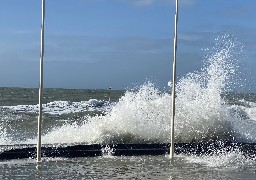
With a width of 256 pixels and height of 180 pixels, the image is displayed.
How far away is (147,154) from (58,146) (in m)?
2.46

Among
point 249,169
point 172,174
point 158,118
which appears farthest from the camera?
point 158,118

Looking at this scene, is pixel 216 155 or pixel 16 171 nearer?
pixel 16 171

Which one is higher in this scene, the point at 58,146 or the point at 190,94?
the point at 190,94

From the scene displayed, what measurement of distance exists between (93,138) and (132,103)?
3084 millimetres

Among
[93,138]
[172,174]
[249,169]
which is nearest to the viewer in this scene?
[172,174]

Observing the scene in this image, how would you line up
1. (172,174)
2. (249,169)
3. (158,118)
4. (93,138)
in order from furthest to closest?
(158,118)
(93,138)
(249,169)
(172,174)

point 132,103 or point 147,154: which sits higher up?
point 132,103

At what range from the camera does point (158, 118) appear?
19.3 metres

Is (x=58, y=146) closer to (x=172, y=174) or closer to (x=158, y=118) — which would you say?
(x=172, y=174)

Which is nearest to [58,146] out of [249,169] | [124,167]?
[124,167]

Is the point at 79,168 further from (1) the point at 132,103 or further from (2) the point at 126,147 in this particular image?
(1) the point at 132,103

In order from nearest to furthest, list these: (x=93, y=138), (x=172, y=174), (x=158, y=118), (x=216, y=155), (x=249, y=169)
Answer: (x=172, y=174), (x=249, y=169), (x=216, y=155), (x=93, y=138), (x=158, y=118)

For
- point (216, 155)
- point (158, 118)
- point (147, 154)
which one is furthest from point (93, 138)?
point (216, 155)

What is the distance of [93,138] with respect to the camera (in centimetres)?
1784
